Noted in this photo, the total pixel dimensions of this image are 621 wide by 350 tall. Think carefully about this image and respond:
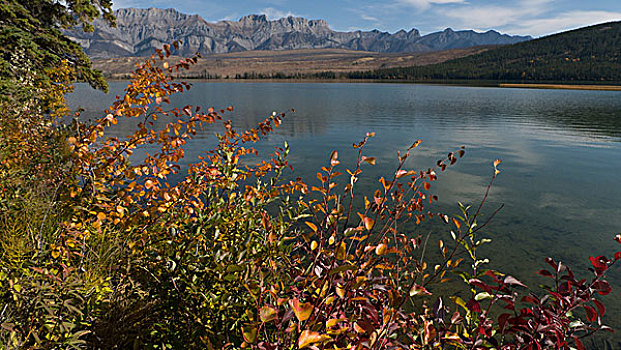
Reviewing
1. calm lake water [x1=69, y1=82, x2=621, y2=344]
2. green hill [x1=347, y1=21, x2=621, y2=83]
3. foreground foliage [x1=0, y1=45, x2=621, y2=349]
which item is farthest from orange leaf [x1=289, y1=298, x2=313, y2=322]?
green hill [x1=347, y1=21, x2=621, y2=83]

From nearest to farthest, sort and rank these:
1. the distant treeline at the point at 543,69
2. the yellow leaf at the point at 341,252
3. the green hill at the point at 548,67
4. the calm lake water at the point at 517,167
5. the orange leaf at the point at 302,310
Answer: the orange leaf at the point at 302,310 → the yellow leaf at the point at 341,252 → the calm lake water at the point at 517,167 → the distant treeline at the point at 543,69 → the green hill at the point at 548,67

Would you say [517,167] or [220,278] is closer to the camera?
[220,278]

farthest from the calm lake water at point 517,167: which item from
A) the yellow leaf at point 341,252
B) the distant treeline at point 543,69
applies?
the distant treeline at point 543,69

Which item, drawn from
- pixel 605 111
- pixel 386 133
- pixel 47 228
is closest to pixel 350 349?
pixel 47 228

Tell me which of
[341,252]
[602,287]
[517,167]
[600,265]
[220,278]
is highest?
[341,252]

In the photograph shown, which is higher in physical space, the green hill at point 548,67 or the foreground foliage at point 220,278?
the green hill at point 548,67

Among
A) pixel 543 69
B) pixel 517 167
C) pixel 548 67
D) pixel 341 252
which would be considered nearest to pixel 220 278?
pixel 341 252

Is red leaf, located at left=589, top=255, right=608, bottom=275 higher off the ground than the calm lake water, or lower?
higher

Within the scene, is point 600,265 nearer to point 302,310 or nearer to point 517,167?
point 302,310

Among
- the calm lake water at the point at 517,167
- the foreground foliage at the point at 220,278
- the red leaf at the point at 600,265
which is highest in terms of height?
the red leaf at the point at 600,265

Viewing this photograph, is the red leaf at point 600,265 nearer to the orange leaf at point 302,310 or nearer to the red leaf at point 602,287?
the red leaf at point 602,287

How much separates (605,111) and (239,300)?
54.4 metres

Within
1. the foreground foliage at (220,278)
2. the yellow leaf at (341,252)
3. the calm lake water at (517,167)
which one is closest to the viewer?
the yellow leaf at (341,252)

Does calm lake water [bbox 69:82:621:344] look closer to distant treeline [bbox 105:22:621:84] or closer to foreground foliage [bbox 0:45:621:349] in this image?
foreground foliage [bbox 0:45:621:349]
